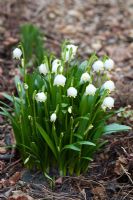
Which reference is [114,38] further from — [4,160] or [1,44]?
[4,160]

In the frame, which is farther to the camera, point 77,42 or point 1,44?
point 77,42

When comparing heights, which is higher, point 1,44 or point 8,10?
point 8,10

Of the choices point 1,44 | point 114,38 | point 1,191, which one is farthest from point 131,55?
point 1,191

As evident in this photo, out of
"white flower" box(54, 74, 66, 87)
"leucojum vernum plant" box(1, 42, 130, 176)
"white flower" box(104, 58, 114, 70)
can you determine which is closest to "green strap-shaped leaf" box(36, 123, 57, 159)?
"leucojum vernum plant" box(1, 42, 130, 176)

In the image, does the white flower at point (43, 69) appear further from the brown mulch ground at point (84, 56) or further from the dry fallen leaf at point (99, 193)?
the dry fallen leaf at point (99, 193)

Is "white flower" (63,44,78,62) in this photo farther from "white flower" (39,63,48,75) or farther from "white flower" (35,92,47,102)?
"white flower" (35,92,47,102)

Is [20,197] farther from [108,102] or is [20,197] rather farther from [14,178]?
[108,102]
